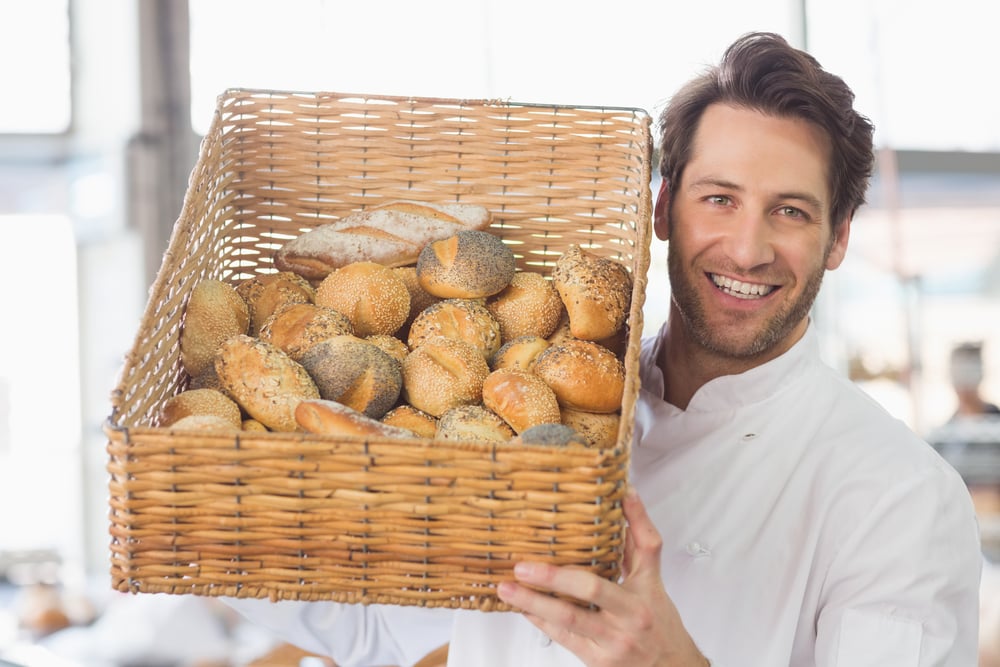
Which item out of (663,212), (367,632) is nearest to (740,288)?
(663,212)

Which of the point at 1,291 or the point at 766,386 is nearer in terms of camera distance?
the point at 766,386

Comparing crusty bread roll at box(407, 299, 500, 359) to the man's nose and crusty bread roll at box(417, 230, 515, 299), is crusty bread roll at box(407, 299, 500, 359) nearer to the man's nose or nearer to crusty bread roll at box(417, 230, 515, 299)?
crusty bread roll at box(417, 230, 515, 299)

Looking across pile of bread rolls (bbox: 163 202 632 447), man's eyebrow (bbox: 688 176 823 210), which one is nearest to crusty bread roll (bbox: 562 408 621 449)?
pile of bread rolls (bbox: 163 202 632 447)

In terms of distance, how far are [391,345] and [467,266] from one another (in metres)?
0.13

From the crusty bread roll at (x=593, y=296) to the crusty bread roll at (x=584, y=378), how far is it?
0.07m

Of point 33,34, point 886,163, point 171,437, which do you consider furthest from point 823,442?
point 33,34

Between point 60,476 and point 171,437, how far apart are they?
3100mm

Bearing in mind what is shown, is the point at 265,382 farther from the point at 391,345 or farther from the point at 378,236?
the point at 378,236

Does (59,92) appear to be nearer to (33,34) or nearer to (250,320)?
(33,34)

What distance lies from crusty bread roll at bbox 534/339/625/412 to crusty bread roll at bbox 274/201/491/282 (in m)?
0.26

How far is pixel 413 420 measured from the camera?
3.01 ft

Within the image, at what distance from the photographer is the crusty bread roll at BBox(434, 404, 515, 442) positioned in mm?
867

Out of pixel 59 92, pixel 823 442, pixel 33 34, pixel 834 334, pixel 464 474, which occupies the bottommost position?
pixel 834 334

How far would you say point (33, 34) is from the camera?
3.36m
